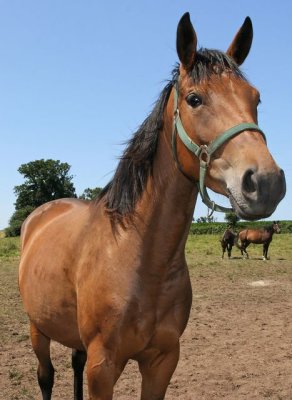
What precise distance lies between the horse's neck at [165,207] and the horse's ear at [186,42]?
362 millimetres

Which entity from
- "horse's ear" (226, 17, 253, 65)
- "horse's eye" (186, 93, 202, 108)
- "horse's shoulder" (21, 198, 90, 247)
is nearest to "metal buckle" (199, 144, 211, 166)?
"horse's eye" (186, 93, 202, 108)

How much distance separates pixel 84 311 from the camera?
8.27ft

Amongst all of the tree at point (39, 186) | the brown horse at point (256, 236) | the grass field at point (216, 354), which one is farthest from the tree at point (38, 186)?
the grass field at point (216, 354)

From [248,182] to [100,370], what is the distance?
1.27 m

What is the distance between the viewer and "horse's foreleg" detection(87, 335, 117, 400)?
240 centimetres

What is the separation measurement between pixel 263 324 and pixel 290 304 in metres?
1.94

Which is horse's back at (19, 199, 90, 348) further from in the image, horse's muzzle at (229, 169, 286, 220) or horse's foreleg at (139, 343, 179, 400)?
horse's muzzle at (229, 169, 286, 220)

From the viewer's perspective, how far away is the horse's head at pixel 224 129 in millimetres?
1848

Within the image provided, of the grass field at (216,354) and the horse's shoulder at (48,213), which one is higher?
the horse's shoulder at (48,213)

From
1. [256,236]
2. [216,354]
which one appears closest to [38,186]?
[256,236]

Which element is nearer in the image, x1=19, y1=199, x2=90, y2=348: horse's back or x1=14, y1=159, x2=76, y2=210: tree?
x1=19, y1=199, x2=90, y2=348: horse's back

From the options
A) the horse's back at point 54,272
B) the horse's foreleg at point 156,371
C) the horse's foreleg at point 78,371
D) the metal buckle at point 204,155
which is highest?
the metal buckle at point 204,155

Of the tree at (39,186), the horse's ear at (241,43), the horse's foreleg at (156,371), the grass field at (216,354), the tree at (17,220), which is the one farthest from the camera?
the tree at (39,186)

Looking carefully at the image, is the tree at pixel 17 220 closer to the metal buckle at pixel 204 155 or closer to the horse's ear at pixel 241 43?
the horse's ear at pixel 241 43
